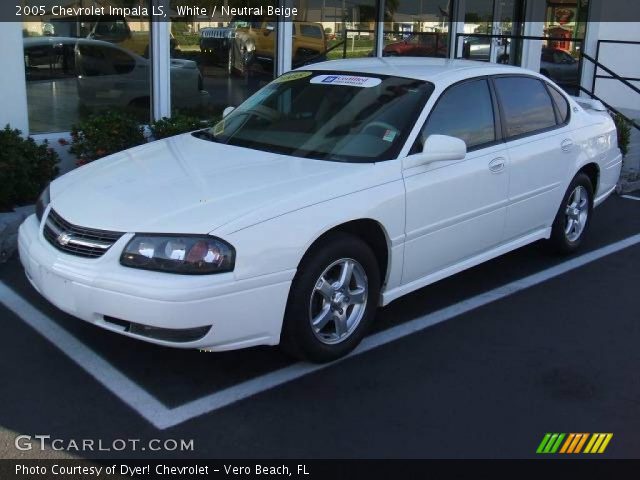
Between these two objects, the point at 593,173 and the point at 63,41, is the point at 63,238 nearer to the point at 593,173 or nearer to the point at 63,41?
the point at 593,173

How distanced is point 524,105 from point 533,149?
1.23 feet

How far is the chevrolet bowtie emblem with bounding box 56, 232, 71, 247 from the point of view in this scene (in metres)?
3.97

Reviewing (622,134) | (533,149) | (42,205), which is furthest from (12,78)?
(622,134)

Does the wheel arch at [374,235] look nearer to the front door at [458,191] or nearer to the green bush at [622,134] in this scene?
the front door at [458,191]

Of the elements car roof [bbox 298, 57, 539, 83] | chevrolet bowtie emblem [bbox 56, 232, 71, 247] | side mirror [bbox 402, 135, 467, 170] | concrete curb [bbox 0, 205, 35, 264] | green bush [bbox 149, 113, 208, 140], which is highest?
car roof [bbox 298, 57, 539, 83]

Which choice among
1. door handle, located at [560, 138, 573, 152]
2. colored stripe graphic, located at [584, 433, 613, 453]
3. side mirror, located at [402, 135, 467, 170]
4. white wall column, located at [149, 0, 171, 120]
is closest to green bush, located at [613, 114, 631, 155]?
door handle, located at [560, 138, 573, 152]

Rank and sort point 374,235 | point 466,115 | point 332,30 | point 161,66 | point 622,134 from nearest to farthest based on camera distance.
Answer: point 374,235
point 466,115
point 161,66
point 622,134
point 332,30

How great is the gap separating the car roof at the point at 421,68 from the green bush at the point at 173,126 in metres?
2.27

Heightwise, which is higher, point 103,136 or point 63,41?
point 63,41

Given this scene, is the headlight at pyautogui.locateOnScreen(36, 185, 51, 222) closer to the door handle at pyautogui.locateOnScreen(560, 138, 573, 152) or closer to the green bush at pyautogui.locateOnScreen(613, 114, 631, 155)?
the door handle at pyautogui.locateOnScreen(560, 138, 573, 152)

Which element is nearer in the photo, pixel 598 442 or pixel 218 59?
pixel 598 442

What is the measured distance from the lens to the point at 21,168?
625 centimetres

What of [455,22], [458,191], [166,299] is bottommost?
[166,299]

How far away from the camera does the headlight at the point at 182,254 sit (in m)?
3.66
